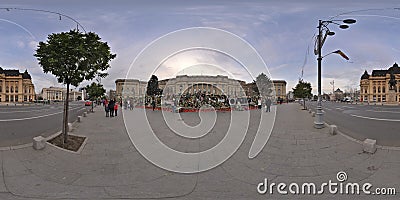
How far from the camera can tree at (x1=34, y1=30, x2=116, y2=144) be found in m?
9.30

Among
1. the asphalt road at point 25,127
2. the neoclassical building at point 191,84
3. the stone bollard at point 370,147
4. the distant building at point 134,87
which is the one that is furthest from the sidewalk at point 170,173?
the asphalt road at point 25,127

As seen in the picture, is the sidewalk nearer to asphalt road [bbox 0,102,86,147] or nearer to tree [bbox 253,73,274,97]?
tree [bbox 253,73,274,97]

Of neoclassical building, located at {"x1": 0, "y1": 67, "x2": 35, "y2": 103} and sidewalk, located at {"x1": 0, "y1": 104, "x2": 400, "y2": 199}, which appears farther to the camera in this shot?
neoclassical building, located at {"x1": 0, "y1": 67, "x2": 35, "y2": 103}

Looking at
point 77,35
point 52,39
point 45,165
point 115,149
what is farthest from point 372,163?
point 52,39

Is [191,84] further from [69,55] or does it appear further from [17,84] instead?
[17,84]

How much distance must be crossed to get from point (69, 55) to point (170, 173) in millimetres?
6268

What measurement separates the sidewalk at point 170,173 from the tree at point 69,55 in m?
2.62

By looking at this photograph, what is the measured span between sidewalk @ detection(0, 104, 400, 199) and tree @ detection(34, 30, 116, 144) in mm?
2621

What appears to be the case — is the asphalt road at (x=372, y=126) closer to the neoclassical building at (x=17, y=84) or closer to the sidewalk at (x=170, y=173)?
the sidewalk at (x=170, y=173)

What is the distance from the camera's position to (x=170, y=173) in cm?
608

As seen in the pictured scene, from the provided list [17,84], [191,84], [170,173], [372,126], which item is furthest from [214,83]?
[17,84]

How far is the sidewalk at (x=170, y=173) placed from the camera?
5.04 meters

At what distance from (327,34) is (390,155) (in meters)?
8.32

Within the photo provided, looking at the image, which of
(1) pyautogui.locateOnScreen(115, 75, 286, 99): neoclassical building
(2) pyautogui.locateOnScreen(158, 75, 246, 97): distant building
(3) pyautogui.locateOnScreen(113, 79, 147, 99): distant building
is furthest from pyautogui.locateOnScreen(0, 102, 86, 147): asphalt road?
(2) pyautogui.locateOnScreen(158, 75, 246, 97): distant building
